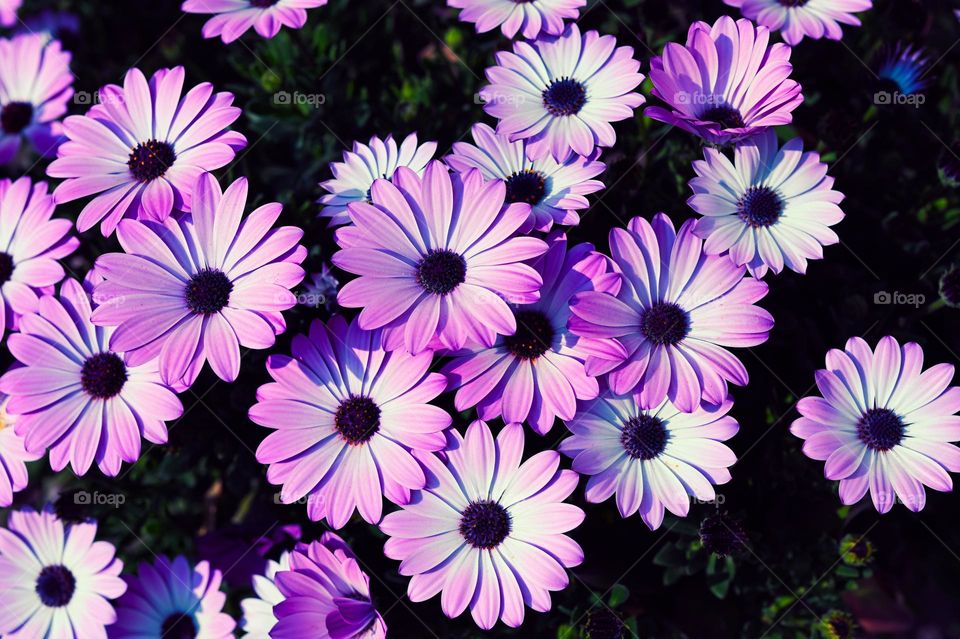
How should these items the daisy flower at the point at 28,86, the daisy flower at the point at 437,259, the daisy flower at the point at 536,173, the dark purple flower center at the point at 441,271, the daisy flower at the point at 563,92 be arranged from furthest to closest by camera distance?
1. the daisy flower at the point at 28,86
2. the daisy flower at the point at 563,92
3. the daisy flower at the point at 536,173
4. the dark purple flower center at the point at 441,271
5. the daisy flower at the point at 437,259

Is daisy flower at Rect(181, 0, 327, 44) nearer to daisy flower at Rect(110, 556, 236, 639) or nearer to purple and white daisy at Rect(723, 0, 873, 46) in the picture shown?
purple and white daisy at Rect(723, 0, 873, 46)

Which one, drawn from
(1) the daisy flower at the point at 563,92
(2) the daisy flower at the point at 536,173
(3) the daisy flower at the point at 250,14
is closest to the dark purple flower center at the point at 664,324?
(2) the daisy flower at the point at 536,173

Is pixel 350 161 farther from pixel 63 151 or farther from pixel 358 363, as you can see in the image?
pixel 63 151

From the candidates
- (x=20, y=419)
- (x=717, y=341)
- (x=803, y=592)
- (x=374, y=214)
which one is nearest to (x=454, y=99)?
(x=374, y=214)

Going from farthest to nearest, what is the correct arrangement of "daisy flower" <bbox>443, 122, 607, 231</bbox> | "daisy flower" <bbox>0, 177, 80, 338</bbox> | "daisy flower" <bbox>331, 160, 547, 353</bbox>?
"daisy flower" <bbox>0, 177, 80, 338</bbox>, "daisy flower" <bbox>443, 122, 607, 231</bbox>, "daisy flower" <bbox>331, 160, 547, 353</bbox>

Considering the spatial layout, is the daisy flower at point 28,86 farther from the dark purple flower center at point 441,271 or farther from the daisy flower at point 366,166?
the dark purple flower center at point 441,271

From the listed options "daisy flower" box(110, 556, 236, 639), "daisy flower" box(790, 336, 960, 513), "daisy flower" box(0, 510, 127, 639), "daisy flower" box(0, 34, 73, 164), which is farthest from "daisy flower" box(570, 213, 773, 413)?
"daisy flower" box(0, 34, 73, 164)

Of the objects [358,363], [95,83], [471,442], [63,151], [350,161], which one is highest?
[95,83]
